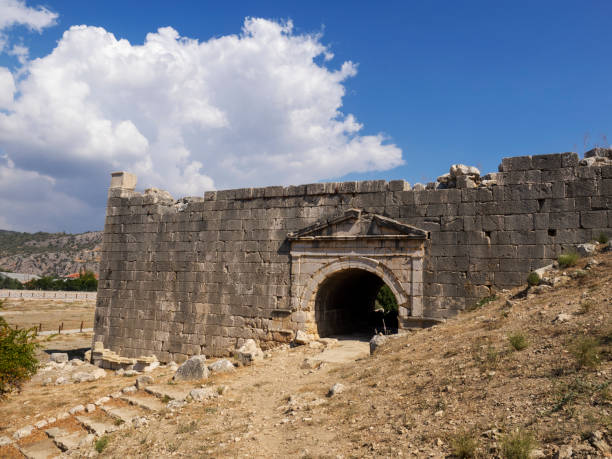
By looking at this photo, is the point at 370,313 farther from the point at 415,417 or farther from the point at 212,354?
the point at 415,417

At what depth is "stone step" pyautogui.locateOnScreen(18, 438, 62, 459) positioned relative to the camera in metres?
6.95

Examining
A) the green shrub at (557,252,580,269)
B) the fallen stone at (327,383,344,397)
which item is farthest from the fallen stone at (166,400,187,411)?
the green shrub at (557,252,580,269)

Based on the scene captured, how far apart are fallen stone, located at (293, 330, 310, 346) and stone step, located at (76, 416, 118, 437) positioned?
4825 mm

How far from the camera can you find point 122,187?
14945 millimetres

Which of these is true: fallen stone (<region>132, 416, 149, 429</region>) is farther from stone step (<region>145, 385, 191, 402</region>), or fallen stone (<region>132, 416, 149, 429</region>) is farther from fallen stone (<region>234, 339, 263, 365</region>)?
fallen stone (<region>234, 339, 263, 365</region>)

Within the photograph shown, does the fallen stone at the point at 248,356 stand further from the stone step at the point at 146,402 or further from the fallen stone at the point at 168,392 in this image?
the stone step at the point at 146,402

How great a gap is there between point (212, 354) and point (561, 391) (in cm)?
992

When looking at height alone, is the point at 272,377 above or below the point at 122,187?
below

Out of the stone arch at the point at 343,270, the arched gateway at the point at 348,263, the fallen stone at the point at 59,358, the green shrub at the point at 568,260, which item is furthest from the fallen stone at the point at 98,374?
the green shrub at the point at 568,260

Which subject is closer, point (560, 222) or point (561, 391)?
point (561, 391)

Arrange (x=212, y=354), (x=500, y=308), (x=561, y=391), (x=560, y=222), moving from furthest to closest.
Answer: (x=212, y=354)
(x=560, y=222)
(x=500, y=308)
(x=561, y=391)

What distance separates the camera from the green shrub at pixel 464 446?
149 inches

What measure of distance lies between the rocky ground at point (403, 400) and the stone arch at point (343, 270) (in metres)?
1.56

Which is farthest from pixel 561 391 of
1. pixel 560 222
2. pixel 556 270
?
pixel 560 222
